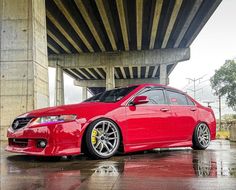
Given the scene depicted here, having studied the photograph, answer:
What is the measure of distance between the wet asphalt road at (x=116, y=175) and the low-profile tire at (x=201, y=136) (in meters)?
1.96

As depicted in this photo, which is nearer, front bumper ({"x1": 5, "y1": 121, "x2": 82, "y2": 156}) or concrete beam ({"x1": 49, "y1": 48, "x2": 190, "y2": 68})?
front bumper ({"x1": 5, "y1": 121, "x2": 82, "y2": 156})

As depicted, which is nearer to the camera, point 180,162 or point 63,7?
point 180,162

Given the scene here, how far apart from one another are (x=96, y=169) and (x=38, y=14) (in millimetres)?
10666

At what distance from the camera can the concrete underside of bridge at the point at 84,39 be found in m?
12.8

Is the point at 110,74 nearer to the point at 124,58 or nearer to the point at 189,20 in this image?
the point at 124,58

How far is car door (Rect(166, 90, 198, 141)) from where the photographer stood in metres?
6.51

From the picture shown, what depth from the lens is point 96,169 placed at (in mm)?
4230

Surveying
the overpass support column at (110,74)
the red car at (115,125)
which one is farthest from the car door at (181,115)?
the overpass support column at (110,74)

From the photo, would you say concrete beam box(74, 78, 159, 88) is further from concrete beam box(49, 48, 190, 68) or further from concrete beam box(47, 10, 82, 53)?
concrete beam box(47, 10, 82, 53)

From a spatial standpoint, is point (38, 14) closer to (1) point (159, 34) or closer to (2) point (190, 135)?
(2) point (190, 135)

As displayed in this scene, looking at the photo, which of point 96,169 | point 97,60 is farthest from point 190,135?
point 97,60

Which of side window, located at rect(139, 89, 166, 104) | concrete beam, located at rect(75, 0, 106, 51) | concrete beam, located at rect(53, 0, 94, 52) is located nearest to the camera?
side window, located at rect(139, 89, 166, 104)

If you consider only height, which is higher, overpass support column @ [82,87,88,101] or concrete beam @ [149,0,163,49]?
concrete beam @ [149,0,163,49]

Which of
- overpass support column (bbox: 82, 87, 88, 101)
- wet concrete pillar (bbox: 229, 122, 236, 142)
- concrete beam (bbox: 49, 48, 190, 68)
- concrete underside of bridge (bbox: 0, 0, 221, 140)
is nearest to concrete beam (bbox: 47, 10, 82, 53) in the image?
concrete underside of bridge (bbox: 0, 0, 221, 140)
